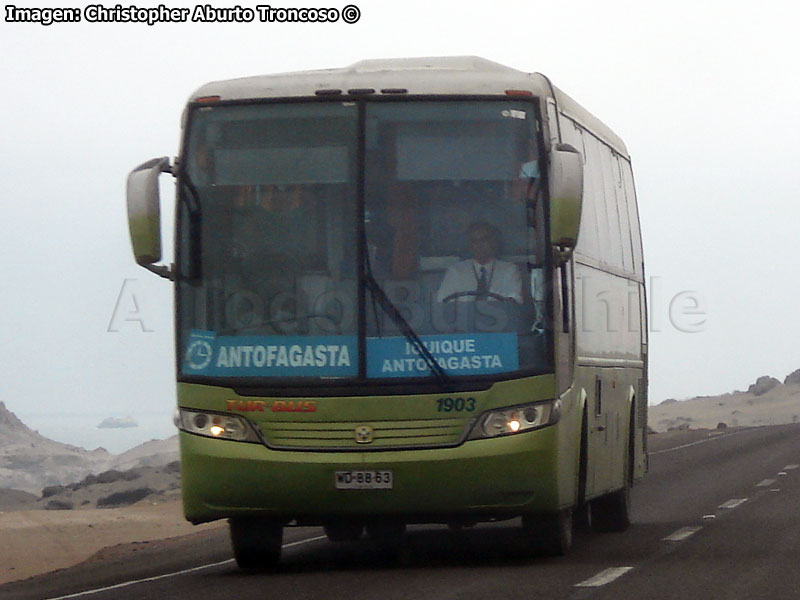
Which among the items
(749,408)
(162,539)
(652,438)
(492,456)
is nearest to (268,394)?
(492,456)

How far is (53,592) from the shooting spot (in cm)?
1414

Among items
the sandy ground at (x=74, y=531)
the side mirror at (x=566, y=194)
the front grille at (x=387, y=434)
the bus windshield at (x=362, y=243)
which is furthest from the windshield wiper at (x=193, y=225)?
the sandy ground at (x=74, y=531)

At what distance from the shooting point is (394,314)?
13430 millimetres

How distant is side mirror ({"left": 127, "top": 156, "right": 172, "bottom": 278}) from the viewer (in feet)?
43.1

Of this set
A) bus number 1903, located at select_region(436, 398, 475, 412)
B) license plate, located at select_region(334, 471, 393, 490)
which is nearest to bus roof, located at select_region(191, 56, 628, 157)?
bus number 1903, located at select_region(436, 398, 475, 412)

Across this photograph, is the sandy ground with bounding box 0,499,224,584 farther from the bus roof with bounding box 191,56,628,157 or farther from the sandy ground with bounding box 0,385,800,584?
the bus roof with bounding box 191,56,628,157

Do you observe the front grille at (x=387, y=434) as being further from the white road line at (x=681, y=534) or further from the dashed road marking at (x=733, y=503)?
the dashed road marking at (x=733, y=503)

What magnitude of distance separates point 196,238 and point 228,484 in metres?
1.79

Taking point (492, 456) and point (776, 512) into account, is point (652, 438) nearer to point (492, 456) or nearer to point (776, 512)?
point (776, 512)

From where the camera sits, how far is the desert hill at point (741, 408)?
331 ft

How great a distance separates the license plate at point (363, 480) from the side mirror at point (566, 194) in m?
2.05

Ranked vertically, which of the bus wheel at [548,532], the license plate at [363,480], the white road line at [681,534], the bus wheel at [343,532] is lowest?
the white road line at [681,534]

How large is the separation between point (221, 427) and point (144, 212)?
5.37 feet

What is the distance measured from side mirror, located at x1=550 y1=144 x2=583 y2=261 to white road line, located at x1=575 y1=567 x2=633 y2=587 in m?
2.30
